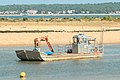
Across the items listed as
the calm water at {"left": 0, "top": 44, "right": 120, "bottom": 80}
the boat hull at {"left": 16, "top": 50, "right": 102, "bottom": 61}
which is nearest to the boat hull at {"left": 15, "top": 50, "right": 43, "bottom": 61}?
the boat hull at {"left": 16, "top": 50, "right": 102, "bottom": 61}

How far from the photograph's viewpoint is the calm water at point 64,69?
3203 centimetres

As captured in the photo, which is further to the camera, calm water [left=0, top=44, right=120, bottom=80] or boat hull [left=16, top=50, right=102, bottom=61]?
boat hull [left=16, top=50, right=102, bottom=61]

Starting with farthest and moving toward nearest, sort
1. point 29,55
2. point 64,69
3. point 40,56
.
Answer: point 29,55 → point 40,56 → point 64,69

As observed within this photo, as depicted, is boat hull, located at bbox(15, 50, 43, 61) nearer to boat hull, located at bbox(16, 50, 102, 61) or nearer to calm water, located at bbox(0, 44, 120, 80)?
boat hull, located at bbox(16, 50, 102, 61)

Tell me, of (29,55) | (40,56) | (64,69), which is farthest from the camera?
(29,55)

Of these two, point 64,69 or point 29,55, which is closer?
point 64,69

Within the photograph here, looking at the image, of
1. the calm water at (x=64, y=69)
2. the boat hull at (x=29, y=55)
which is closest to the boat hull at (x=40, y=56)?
the boat hull at (x=29, y=55)

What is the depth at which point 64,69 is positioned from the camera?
35.4m

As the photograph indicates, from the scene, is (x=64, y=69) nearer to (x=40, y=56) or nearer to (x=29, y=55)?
(x=40, y=56)

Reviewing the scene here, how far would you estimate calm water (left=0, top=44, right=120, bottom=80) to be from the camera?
3203cm

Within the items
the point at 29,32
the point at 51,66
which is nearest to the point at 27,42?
the point at 29,32

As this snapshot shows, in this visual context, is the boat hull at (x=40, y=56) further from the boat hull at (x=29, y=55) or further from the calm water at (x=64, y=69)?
the calm water at (x=64, y=69)

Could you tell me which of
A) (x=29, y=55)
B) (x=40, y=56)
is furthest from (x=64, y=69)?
(x=29, y=55)

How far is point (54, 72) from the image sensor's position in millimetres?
34062
